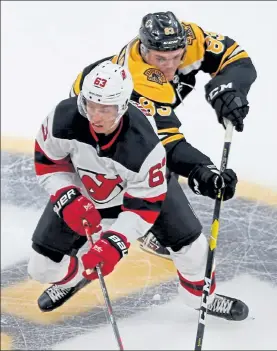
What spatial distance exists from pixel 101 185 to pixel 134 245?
3.10 feet

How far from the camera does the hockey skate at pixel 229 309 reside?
11.9 ft

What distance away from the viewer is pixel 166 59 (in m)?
3.57

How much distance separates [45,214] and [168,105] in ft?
2.21

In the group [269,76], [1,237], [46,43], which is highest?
[269,76]

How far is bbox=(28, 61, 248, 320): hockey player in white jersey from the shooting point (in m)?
A: 3.05

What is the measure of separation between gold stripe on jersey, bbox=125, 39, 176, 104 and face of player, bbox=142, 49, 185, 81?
0.04 metres

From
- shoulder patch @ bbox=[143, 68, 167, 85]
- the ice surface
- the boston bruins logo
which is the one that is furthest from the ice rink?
shoulder patch @ bbox=[143, 68, 167, 85]

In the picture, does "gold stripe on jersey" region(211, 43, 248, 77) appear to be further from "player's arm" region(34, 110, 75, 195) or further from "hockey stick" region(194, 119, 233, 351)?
"player's arm" region(34, 110, 75, 195)

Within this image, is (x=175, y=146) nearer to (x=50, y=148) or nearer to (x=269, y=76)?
(x=50, y=148)

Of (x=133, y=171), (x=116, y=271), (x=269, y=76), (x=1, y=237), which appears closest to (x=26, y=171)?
(x=1, y=237)

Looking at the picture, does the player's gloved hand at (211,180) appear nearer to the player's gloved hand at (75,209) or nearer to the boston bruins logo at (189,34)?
the player's gloved hand at (75,209)

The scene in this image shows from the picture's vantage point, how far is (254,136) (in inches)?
181

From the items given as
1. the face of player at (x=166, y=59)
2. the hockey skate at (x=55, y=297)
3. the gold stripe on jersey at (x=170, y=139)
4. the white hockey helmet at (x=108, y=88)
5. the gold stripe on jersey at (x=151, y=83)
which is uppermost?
the white hockey helmet at (x=108, y=88)

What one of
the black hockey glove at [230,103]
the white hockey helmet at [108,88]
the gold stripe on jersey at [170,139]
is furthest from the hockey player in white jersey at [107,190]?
the black hockey glove at [230,103]
